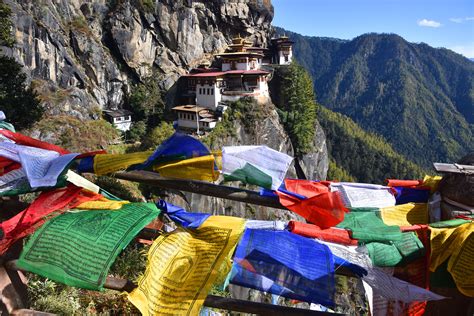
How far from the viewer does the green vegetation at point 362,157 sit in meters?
74.8

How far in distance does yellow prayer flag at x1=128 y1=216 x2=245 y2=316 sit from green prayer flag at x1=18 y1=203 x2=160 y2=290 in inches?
7.8

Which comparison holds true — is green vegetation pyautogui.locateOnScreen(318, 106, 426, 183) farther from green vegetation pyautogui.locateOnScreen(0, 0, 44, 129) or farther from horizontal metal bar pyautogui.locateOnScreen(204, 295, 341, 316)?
horizontal metal bar pyautogui.locateOnScreen(204, 295, 341, 316)

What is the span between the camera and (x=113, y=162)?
8.76 ft

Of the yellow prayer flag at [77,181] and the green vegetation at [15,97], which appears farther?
the green vegetation at [15,97]

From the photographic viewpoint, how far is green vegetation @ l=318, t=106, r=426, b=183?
7475 cm

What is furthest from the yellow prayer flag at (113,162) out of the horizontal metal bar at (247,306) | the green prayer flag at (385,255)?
the green prayer flag at (385,255)

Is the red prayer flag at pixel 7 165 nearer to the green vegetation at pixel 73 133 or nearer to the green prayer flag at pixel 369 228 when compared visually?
the green prayer flag at pixel 369 228

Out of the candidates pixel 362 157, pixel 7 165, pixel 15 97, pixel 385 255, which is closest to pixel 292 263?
pixel 385 255

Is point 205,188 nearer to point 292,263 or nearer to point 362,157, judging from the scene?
point 292,263

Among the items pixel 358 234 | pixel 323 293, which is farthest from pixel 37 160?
pixel 358 234

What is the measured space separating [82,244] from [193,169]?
94cm

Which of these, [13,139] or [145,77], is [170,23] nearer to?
[145,77]

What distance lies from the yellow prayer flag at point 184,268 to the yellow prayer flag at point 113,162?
26.8 inches

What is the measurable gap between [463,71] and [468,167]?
23139cm
